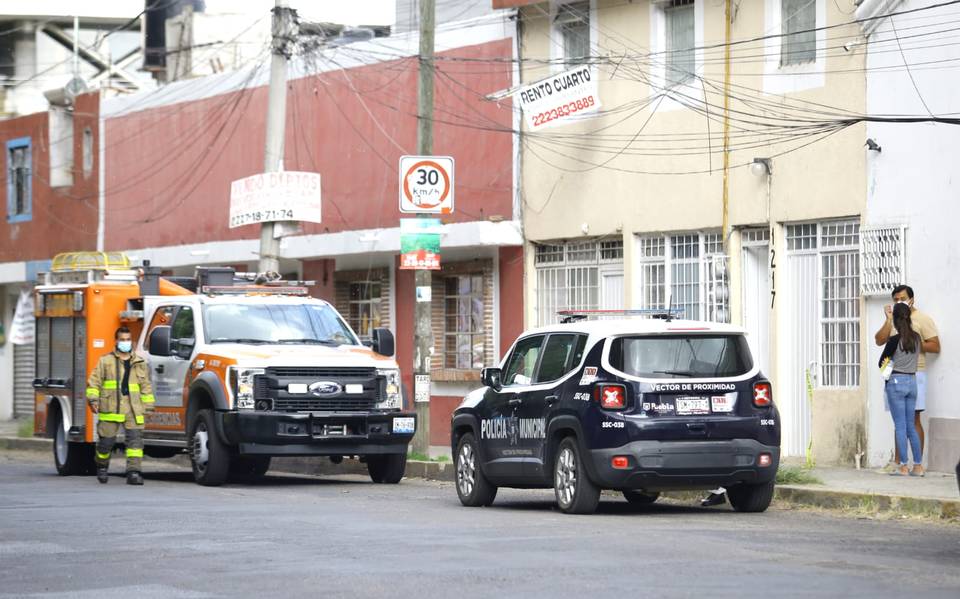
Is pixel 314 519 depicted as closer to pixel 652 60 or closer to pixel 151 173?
pixel 652 60

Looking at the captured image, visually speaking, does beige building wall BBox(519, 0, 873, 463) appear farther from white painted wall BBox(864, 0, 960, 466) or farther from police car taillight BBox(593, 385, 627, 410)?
police car taillight BBox(593, 385, 627, 410)

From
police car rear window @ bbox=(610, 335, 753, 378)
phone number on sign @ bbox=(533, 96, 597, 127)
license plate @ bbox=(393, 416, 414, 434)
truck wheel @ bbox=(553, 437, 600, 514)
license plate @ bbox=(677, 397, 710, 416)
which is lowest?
truck wheel @ bbox=(553, 437, 600, 514)

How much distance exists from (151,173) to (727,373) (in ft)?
74.2

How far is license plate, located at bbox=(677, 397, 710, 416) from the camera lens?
1459 centimetres

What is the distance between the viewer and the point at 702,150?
2275 centimetres

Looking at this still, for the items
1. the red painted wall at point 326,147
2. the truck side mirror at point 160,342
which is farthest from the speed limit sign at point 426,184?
the red painted wall at point 326,147

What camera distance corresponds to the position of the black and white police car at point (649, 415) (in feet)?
47.5

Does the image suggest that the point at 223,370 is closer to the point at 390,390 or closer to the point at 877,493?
the point at 390,390

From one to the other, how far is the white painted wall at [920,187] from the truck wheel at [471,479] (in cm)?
540

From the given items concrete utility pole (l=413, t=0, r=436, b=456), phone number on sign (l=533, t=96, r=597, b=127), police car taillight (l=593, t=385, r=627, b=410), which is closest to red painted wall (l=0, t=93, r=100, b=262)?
phone number on sign (l=533, t=96, r=597, b=127)

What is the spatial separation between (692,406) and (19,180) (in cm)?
2812

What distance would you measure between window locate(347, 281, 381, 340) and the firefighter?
9856 mm

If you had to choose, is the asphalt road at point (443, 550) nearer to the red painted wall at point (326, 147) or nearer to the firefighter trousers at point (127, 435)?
the firefighter trousers at point (127, 435)

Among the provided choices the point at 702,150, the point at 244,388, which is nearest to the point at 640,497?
the point at 244,388
